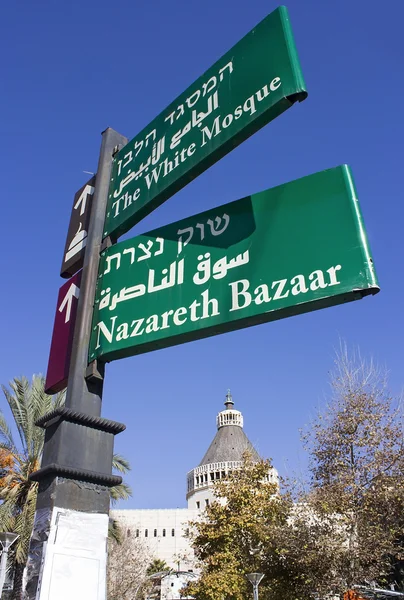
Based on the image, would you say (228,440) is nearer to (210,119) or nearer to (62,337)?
(62,337)

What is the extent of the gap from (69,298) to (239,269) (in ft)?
4.20

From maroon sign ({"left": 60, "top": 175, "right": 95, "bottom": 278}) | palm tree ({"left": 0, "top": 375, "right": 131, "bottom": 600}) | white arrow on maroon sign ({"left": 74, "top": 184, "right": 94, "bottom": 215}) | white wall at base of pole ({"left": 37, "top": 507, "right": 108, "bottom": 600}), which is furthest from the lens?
palm tree ({"left": 0, "top": 375, "right": 131, "bottom": 600})

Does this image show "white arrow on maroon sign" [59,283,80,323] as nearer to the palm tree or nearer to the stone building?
the palm tree

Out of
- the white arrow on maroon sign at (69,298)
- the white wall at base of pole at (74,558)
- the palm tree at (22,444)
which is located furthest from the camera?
the palm tree at (22,444)

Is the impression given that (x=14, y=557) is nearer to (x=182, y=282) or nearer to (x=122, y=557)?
(x=182, y=282)

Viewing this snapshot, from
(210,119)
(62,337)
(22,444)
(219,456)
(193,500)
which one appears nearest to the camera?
(210,119)

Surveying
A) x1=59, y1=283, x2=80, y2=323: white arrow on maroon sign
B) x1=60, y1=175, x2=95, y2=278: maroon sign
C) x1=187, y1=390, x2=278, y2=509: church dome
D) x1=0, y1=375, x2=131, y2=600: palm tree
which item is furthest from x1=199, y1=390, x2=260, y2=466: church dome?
x1=59, y1=283, x2=80, y2=323: white arrow on maroon sign

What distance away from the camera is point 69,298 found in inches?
136

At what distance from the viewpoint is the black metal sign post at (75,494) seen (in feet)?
7.32

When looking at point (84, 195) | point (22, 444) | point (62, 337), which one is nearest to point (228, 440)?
point (22, 444)

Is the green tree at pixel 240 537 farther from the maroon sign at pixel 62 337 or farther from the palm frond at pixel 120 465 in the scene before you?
the maroon sign at pixel 62 337

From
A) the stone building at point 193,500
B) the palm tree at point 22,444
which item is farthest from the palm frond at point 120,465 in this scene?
the stone building at point 193,500

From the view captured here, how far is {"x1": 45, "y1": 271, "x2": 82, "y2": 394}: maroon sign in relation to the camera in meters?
3.22

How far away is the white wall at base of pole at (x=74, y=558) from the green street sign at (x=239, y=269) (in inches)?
34.6
